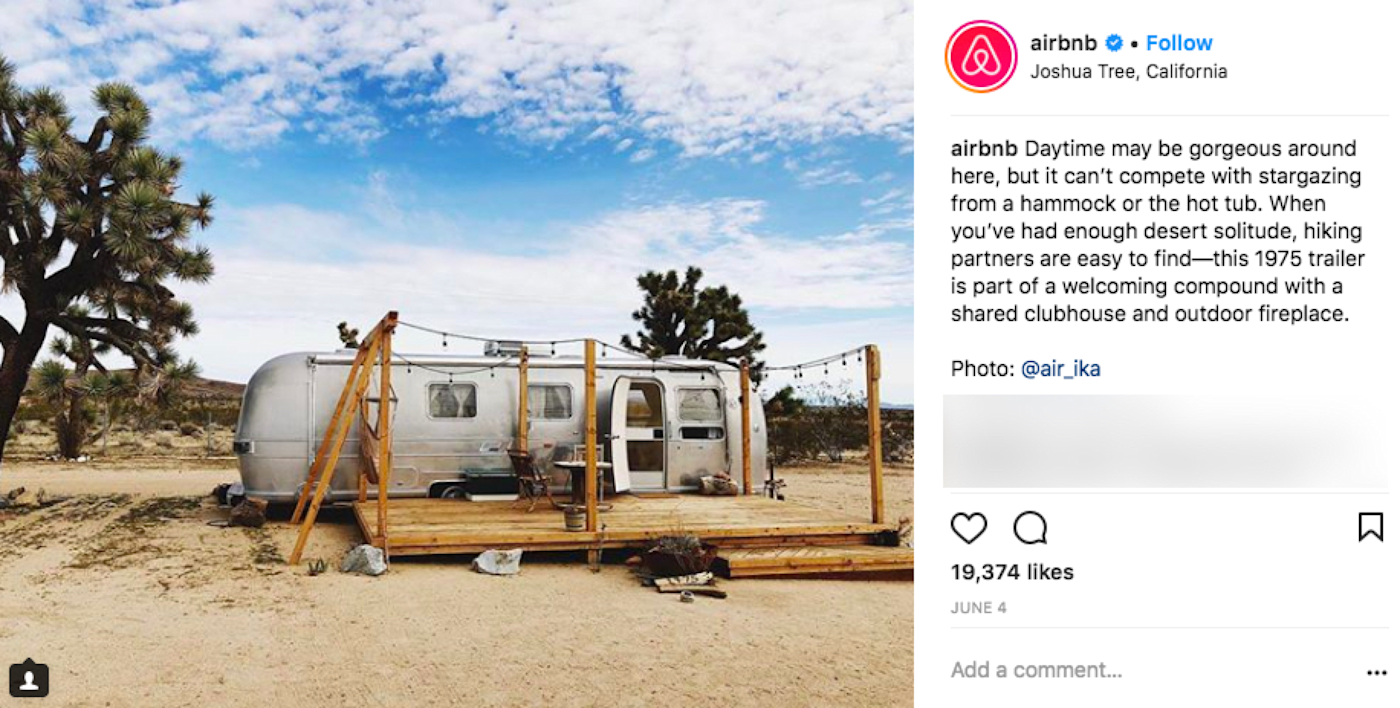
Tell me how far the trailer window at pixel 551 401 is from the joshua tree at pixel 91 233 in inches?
225

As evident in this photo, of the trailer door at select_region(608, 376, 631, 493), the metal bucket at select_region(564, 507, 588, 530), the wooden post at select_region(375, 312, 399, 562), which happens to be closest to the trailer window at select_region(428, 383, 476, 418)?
the trailer door at select_region(608, 376, 631, 493)

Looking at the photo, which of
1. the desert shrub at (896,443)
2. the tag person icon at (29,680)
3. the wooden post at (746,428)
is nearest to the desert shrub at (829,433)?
the desert shrub at (896,443)

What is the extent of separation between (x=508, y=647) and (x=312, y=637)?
4.23 ft

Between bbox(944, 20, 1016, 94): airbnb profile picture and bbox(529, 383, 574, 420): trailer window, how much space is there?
32.0 feet

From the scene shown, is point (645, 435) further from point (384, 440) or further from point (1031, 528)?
point (1031, 528)

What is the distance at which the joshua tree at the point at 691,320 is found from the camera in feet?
75.4

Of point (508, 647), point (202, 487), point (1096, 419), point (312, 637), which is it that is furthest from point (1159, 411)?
point (202, 487)

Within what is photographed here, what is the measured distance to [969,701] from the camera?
2604 millimetres

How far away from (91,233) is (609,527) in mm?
9127

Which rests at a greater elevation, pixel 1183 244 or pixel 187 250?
pixel 187 250

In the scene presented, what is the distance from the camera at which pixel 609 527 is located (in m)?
9.27

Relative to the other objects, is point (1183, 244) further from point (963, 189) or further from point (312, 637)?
point (312, 637)

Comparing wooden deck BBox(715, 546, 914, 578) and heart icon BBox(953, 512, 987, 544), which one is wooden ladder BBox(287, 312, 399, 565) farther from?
heart icon BBox(953, 512, 987, 544)

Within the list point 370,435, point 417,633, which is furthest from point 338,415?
point 417,633
